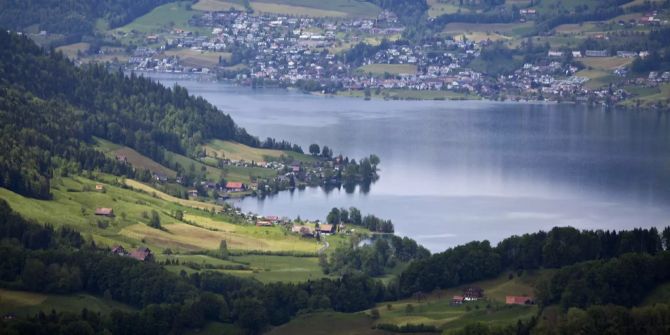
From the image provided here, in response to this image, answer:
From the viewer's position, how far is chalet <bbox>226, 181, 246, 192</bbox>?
86.6 meters

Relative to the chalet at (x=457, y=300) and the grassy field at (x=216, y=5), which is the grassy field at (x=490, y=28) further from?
the chalet at (x=457, y=300)

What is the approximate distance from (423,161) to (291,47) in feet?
211

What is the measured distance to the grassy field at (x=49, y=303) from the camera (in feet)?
178

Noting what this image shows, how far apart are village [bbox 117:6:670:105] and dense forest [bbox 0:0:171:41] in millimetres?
6309

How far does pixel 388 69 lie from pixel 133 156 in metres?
63.8

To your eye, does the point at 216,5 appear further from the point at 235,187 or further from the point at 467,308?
the point at 467,308

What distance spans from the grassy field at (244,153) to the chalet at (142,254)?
30197mm

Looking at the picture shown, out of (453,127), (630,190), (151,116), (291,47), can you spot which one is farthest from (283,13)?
(630,190)

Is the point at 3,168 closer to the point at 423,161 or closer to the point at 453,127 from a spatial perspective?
the point at 423,161

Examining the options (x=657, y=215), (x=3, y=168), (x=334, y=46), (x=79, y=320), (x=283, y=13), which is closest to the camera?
(x=79, y=320)

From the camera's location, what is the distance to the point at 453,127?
115000 mm

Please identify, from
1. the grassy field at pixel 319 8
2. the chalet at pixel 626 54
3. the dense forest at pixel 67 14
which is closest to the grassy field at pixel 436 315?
the chalet at pixel 626 54

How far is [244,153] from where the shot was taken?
95938 mm

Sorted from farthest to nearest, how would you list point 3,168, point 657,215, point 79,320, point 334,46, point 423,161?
point 334,46
point 423,161
point 657,215
point 3,168
point 79,320
